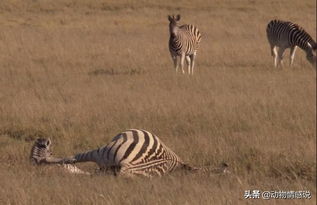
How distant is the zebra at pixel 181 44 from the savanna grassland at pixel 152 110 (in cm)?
35

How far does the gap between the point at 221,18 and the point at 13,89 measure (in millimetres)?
19233

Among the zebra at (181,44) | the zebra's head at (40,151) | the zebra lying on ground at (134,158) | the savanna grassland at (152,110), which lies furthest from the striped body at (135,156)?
the zebra at (181,44)

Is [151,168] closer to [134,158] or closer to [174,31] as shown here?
[134,158]

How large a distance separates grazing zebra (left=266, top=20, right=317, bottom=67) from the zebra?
2.00 metres

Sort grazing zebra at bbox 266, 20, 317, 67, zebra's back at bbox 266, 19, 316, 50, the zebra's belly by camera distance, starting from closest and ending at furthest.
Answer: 1. the zebra's belly
2. grazing zebra at bbox 266, 20, 317, 67
3. zebra's back at bbox 266, 19, 316, 50

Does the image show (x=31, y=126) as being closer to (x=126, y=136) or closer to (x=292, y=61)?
(x=126, y=136)

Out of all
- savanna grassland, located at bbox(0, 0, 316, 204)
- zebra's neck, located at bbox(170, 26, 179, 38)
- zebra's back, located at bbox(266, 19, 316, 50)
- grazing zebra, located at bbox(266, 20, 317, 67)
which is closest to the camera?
savanna grassland, located at bbox(0, 0, 316, 204)

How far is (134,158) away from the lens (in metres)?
6.15

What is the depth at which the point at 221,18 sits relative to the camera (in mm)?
30109

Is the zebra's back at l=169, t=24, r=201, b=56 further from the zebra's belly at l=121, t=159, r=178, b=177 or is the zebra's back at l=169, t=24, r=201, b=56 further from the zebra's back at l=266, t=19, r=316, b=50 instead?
the zebra's belly at l=121, t=159, r=178, b=177

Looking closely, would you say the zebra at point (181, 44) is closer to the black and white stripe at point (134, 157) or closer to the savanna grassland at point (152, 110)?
the savanna grassland at point (152, 110)

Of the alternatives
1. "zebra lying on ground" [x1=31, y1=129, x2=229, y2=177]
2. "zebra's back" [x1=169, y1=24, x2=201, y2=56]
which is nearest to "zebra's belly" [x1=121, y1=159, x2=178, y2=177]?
"zebra lying on ground" [x1=31, y1=129, x2=229, y2=177]

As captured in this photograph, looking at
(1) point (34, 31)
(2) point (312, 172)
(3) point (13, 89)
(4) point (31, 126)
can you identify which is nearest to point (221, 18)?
(1) point (34, 31)

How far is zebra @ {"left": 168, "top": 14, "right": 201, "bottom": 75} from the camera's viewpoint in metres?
15.6
